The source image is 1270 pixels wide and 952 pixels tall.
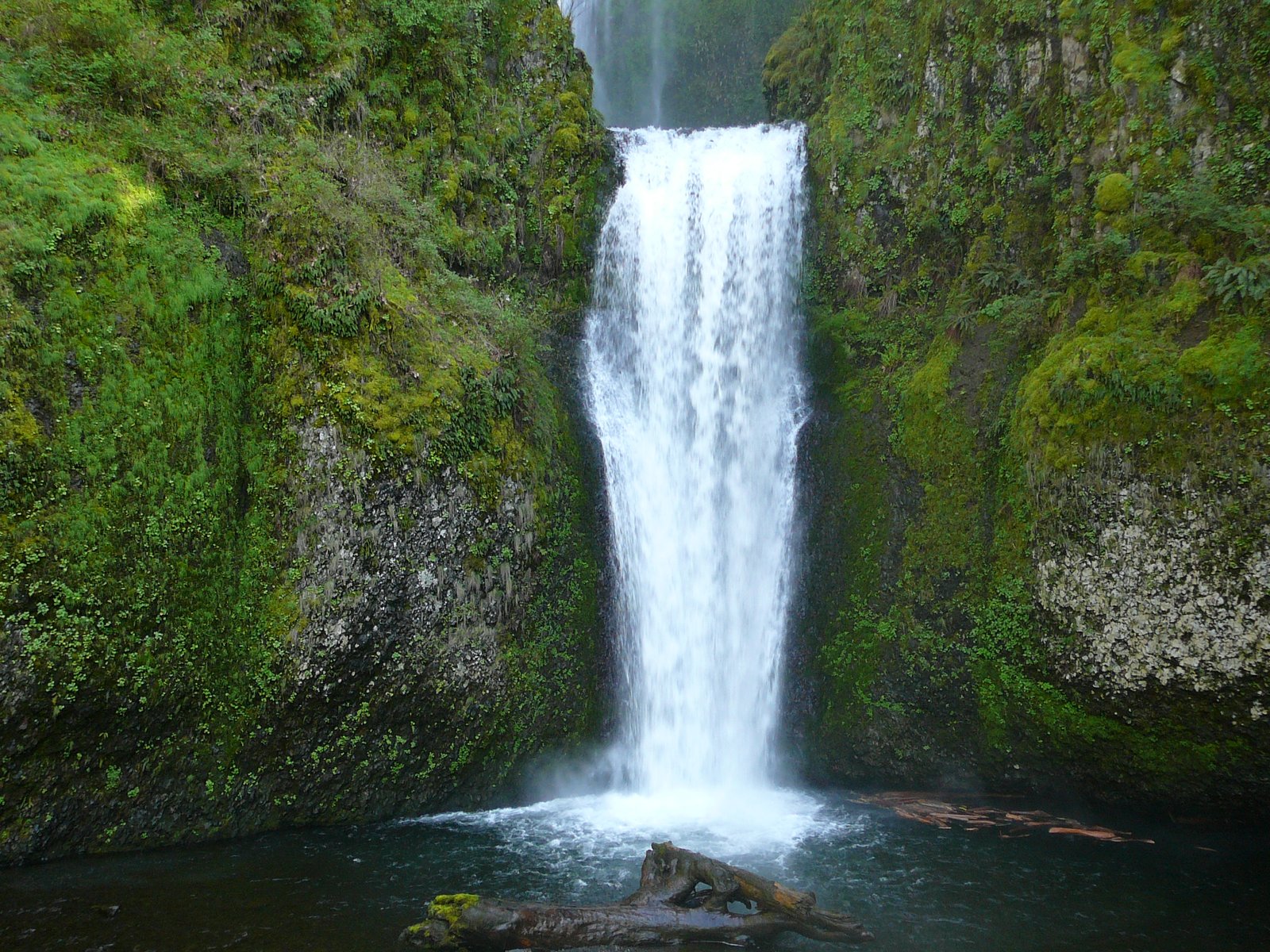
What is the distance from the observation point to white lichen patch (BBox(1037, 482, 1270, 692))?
26.8ft

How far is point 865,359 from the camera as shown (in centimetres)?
1282

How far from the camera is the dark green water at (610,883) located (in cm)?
661

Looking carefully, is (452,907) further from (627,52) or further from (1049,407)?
(627,52)

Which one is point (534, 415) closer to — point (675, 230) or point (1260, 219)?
point (675, 230)

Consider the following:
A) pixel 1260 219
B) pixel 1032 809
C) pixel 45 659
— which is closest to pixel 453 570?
pixel 45 659

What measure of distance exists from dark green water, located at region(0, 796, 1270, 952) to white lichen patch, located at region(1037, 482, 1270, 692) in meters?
2.12

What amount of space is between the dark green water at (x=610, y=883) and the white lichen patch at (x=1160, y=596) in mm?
2118

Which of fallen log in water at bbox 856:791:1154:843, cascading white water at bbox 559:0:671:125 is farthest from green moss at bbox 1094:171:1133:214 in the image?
cascading white water at bbox 559:0:671:125

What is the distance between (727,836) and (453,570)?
15.0ft

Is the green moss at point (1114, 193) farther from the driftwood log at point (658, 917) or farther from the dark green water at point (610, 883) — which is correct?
the driftwood log at point (658, 917)

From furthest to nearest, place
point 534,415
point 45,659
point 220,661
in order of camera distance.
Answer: point 534,415 → point 220,661 → point 45,659

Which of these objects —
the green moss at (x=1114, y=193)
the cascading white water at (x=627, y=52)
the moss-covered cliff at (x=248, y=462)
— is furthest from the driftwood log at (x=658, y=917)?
the cascading white water at (x=627, y=52)

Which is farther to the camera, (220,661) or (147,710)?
(220,661)

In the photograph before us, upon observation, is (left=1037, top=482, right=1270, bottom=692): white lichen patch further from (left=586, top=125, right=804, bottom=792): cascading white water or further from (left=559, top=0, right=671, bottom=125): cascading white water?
(left=559, top=0, right=671, bottom=125): cascading white water
